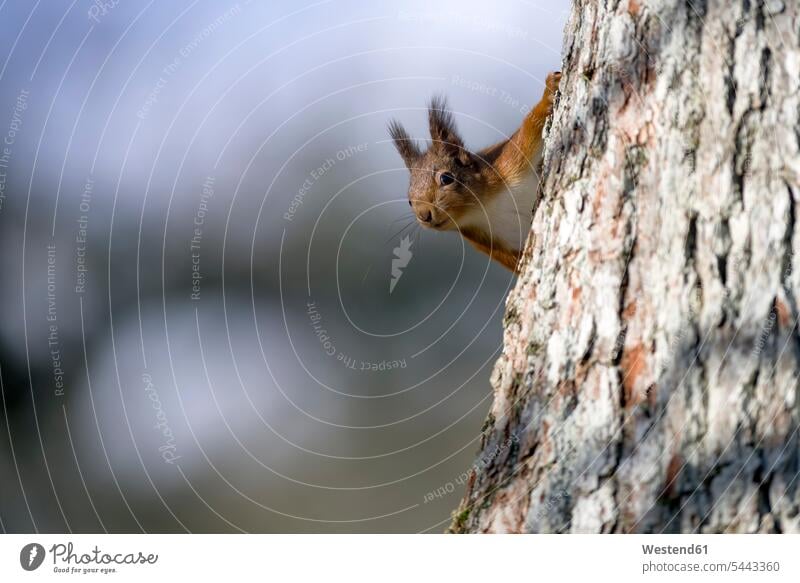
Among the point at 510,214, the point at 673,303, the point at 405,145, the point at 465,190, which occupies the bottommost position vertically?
the point at 673,303

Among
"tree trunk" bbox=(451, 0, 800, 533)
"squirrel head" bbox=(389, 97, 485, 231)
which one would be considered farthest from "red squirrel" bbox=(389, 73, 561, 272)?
"tree trunk" bbox=(451, 0, 800, 533)

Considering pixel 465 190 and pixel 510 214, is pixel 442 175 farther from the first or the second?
pixel 510 214

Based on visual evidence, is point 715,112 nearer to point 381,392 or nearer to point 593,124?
point 593,124

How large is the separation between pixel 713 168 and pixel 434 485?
281 cm

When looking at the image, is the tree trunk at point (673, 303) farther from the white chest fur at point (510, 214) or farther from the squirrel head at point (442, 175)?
the squirrel head at point (442, 175)

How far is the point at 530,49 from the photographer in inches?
94.1

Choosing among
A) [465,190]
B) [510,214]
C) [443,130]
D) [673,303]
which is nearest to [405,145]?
[443,130]

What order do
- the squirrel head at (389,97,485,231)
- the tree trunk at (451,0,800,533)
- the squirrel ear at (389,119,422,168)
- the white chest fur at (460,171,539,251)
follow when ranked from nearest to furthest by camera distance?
the tree trunk at (451,0,800,533)
the white chest fur at (460,171,539,251)
the squirrel head at (389,97,485,231)
the squirrel ear at (389,119,422,168)

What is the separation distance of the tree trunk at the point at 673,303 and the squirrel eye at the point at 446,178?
4.60 feet

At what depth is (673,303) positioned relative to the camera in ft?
4.26

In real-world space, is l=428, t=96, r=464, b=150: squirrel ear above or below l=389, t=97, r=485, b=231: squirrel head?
above

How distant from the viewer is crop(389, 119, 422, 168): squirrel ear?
2994 millimetres

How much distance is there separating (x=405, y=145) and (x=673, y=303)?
6.06 feet

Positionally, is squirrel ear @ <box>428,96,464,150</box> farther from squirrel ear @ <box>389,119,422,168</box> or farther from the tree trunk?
the tree trunk
